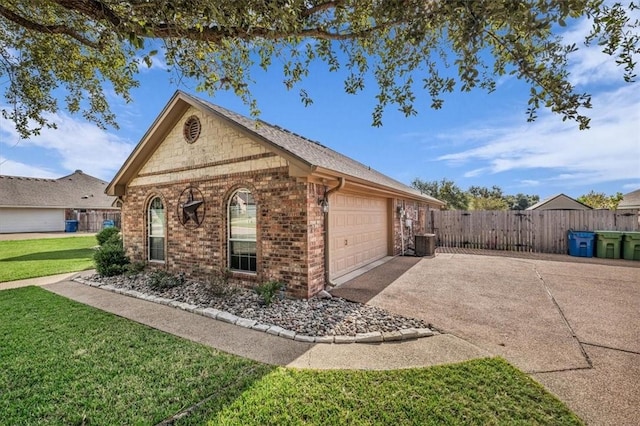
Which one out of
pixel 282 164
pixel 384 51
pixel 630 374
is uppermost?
pixel 384 51

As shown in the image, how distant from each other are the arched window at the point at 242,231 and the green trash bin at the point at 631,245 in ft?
49.4

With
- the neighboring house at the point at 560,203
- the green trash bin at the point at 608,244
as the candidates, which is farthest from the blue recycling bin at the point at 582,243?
the neighboring house at the point at 560,203

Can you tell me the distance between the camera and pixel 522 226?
14.1 meters

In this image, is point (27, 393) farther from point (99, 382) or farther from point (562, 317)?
point (562, 317)

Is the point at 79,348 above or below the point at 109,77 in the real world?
below

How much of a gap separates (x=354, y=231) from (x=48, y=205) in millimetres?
35020

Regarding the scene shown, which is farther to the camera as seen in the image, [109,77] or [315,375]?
[109,77]

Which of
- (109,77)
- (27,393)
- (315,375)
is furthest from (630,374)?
(109,77)

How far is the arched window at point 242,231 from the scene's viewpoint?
23.1 ft

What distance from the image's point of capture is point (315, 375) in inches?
134

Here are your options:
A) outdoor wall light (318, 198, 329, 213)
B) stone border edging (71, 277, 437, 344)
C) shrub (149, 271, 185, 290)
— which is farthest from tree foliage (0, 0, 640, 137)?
shrub (149, 271, 185, 290)

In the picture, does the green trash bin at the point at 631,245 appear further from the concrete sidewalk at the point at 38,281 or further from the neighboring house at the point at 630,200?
the concrete sidewalk at the point at 38,281

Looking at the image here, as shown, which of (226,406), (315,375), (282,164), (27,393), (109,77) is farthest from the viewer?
(109,77)

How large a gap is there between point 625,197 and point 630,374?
3691 centimetres
